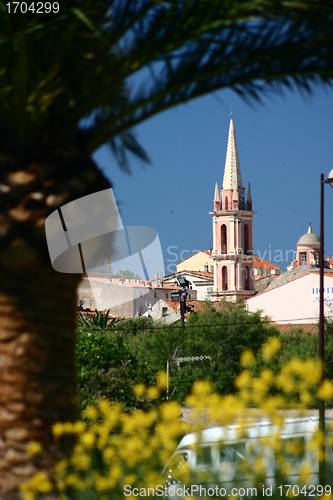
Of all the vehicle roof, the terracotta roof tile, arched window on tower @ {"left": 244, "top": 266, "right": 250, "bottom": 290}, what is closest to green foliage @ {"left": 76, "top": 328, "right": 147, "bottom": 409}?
the vehicle roof

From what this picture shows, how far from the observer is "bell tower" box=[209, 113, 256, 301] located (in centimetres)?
7562

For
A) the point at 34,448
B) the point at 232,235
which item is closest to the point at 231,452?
the point at 34,448

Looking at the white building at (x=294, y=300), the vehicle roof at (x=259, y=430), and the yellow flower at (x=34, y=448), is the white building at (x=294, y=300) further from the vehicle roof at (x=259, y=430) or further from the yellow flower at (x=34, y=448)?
the vehicle roof at (x=259, y=430)

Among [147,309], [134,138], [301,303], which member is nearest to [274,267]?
[147,309]

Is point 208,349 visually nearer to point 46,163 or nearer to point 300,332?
point 300,332

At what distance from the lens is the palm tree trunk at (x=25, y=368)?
12.4 feet

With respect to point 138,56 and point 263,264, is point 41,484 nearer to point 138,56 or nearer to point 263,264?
point 138,56

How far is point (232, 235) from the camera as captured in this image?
7688 cm

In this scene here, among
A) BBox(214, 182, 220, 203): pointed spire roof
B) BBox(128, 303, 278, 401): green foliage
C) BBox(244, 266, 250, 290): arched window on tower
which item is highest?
BBox(214, 182, 220, 203): pointed spire roof

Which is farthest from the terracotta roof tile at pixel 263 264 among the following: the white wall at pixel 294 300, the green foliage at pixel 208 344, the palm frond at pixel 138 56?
the palm frond at pixel 138 56

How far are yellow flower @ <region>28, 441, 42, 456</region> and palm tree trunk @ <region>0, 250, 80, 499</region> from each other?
0.14 feet

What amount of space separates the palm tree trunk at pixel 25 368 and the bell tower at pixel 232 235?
7023 centimetres

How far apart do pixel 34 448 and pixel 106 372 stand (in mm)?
6862

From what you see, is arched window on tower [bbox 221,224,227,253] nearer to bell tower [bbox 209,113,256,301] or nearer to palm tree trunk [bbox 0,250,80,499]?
bell tower [bbox 209,113,256,301]
